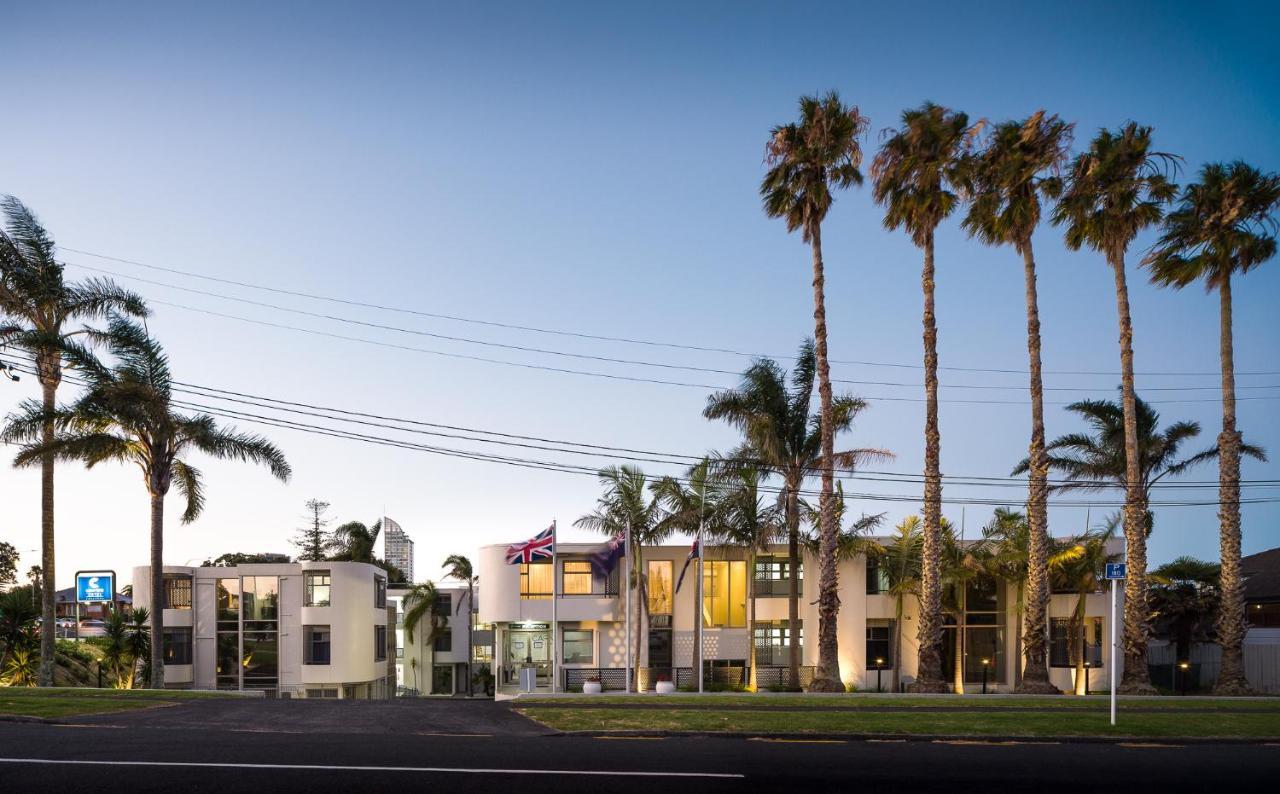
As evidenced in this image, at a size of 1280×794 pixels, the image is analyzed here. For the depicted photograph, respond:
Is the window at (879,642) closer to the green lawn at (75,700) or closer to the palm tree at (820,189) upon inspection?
the palm tree at (820,189)

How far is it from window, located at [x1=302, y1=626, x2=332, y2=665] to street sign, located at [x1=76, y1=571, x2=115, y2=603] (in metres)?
8.42

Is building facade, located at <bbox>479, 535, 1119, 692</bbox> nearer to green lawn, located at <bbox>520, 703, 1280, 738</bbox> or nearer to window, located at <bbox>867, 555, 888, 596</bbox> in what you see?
window, located at <bbox>867, 555, 888, 596</bbox>

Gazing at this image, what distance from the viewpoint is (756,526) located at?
128ft

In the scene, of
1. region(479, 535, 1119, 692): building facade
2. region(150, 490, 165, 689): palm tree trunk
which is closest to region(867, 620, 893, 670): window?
region(479, 535, 1119, 692): building facade

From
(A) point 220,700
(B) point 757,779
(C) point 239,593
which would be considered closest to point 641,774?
(B) point 757,779

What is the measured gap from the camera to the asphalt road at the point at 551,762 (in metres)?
12.3

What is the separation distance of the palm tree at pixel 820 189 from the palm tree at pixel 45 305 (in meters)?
22.0

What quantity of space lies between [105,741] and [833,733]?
11.3 metres

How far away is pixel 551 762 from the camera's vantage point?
13898mm

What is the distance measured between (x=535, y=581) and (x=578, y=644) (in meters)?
3.18

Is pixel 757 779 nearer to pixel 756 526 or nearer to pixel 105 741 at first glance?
pixel 105 741

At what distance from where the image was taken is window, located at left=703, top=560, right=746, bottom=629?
44594 millimetres

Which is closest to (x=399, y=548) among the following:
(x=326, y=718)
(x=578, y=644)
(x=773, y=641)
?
(x=578, y=644)

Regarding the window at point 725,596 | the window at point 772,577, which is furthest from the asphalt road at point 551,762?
the window at point 725,596
